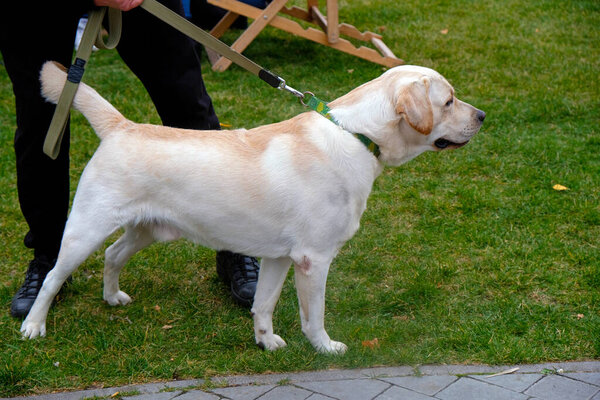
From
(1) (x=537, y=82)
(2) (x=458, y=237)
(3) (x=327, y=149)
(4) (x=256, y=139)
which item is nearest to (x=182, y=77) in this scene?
(4) (x=256, y=139)

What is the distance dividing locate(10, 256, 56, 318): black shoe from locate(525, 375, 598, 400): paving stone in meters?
2.64

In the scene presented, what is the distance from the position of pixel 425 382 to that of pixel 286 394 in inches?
25.3

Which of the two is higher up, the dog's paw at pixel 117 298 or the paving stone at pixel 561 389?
the paving stone at pixel 561 389

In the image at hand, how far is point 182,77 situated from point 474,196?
245cm

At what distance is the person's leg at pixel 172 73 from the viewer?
3646mm

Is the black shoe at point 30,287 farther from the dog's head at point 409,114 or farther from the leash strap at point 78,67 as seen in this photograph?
the dog's head at point 409,114

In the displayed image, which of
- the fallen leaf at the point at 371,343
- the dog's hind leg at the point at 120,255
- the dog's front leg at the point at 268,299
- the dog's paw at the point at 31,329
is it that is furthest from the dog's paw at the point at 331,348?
the dog's paw at the point at 31,329

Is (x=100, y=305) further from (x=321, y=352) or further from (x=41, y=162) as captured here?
(x=321, y=352)

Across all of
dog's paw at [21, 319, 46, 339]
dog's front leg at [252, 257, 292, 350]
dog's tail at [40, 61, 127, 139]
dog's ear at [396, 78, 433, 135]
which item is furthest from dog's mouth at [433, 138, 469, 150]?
dog's paw at [21, 319, 46, 339]

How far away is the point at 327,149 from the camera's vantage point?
10.7 ft

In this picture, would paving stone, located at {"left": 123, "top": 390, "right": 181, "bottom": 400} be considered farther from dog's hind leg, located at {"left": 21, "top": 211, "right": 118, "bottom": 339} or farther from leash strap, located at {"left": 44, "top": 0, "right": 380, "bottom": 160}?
leash strap, located at {"left": 44, "top": 0, "right": 380, "bottom": 160}

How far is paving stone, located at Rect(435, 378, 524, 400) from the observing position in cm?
311

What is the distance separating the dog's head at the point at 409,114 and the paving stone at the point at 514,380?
1.09m

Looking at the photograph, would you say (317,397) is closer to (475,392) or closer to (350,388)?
(350,388)
